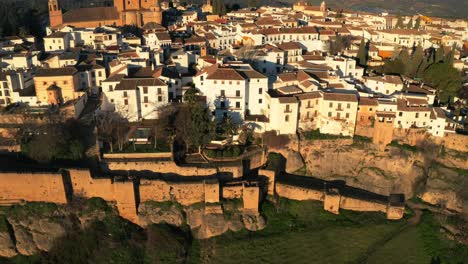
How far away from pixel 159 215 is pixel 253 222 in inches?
203

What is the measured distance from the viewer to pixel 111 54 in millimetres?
36094

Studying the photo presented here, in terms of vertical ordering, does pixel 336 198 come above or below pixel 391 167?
below

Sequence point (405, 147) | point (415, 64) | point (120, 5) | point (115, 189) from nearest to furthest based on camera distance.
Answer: point (115, 189) < point (405, 147) < point (415, 64) < point (120, 5)

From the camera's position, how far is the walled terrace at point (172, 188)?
2194 centimetres

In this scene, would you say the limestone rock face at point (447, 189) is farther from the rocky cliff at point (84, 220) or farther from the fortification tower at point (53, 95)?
the fortification tower at point (53, 95)

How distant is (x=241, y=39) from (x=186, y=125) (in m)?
21.2

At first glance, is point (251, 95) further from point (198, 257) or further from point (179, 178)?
point (198, 257)

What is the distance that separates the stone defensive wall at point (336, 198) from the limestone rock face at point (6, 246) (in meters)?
13.9

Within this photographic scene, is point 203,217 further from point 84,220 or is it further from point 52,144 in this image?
point 52,144

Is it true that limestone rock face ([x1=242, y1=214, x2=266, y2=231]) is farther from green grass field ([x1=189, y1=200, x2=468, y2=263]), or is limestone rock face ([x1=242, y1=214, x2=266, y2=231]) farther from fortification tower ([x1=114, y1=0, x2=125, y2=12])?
fortification tower ([x1=114, y1=0, x2=125, y2=12])

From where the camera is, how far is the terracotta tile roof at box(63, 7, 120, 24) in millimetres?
47625

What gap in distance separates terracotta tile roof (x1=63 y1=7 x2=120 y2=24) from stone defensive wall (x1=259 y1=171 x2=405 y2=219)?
109 ft

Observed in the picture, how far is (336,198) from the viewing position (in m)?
23.9

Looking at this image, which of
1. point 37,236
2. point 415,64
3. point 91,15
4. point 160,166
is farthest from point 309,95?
point 91,15
